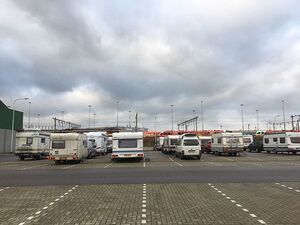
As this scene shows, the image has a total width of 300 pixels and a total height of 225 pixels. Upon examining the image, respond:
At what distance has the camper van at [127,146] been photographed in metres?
35.3

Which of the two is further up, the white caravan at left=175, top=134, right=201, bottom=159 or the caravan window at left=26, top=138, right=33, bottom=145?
the caravan window at left=26, top=138, right=33, bottom=145

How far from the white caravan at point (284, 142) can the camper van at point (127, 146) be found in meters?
Result: 22.6

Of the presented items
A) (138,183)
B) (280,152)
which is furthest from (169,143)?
(138,183)

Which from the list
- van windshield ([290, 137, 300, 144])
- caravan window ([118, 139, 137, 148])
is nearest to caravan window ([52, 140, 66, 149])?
caravan window ([118, 139, 137, 148])

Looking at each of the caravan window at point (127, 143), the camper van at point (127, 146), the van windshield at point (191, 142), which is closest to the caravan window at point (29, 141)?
the camper van at point (127, 146)

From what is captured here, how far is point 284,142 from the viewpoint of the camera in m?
50.0

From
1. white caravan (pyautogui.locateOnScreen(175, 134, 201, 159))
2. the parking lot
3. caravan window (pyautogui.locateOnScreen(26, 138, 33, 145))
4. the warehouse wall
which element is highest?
the warehouse wall

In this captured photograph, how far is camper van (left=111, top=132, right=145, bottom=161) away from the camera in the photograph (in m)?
35.3

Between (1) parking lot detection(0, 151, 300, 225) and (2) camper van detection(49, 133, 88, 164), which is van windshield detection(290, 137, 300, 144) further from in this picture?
(1) parking lot detection(0, 151, 300, 225)

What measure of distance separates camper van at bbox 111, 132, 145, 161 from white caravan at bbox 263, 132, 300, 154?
22643mm

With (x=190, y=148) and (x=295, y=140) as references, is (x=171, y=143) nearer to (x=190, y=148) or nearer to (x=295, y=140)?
(x=190, y=148)

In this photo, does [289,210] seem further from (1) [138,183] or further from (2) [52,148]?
(2) [52,148]

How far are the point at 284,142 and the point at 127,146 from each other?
79.0ft

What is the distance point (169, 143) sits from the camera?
5541 cm
